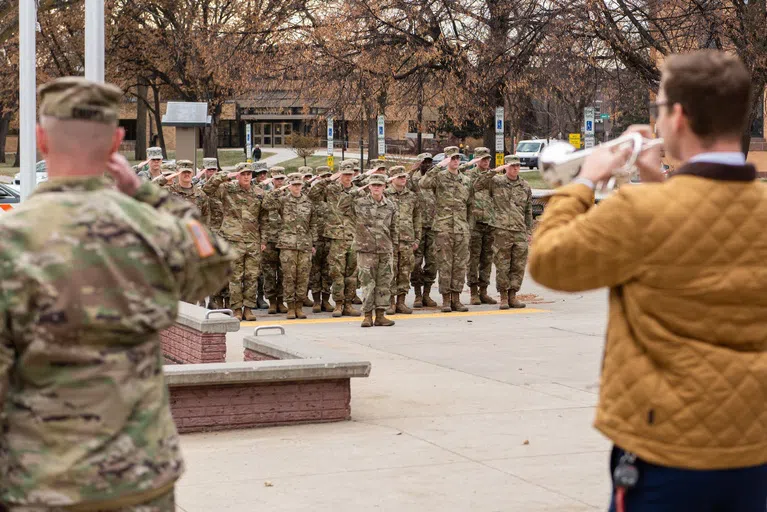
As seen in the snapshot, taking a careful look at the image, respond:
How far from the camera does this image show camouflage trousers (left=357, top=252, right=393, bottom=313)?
15773mm

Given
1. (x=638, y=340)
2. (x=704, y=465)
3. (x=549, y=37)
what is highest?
(x=549, y=37)

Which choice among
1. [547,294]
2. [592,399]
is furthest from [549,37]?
[592,399]

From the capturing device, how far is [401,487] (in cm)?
716

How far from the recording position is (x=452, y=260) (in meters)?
17.8

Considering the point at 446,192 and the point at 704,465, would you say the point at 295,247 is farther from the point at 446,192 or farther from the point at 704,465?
the point at 704,465

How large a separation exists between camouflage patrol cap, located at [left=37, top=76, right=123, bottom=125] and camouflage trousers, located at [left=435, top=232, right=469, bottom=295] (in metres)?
14.4

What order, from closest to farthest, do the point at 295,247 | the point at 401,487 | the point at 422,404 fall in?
the point at 401,487
the point at 422,404
the point at 295,247

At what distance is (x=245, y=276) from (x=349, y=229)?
5.94 feet

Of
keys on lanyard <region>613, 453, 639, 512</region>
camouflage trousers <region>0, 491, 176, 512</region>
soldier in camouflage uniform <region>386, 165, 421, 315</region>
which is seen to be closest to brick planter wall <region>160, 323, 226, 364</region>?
soldier in camouflage uniform <region>386, 165, 421, 315</region>

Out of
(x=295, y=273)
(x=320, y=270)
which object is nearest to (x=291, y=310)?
(x=295, y=273)

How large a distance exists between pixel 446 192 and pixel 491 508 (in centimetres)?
1149

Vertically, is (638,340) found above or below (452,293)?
above

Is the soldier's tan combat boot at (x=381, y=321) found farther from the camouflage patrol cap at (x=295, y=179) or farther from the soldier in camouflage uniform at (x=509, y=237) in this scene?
the camouflage patrol cap at (x=295, y=179)

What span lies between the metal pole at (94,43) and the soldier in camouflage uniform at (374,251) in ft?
18.8
